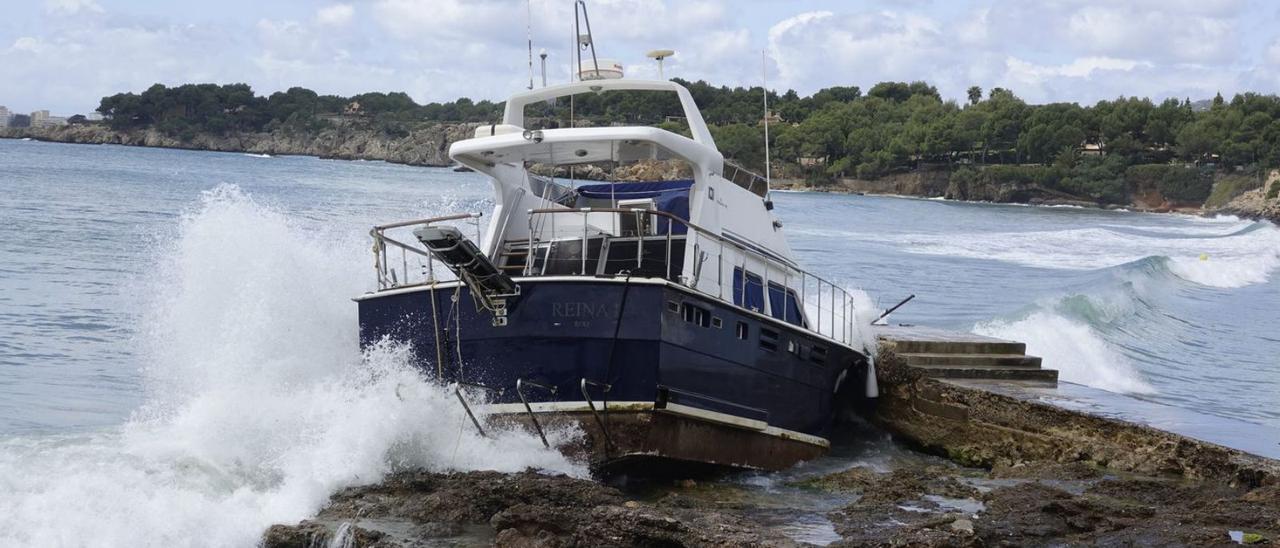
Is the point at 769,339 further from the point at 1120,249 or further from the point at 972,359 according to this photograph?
the point at 1120,249

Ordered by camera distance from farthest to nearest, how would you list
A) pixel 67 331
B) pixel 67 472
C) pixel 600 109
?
pixel 600 109 → pixel 67 331 → pixel 67 472

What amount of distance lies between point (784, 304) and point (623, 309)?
4.37 m

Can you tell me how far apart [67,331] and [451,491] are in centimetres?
1227

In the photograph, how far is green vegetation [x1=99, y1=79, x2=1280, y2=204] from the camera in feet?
452

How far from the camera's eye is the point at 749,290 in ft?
52.5

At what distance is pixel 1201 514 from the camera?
11570mm

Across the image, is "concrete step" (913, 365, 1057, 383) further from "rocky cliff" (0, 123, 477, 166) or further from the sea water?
"rocky cliff" (0, 123, 477, 166)

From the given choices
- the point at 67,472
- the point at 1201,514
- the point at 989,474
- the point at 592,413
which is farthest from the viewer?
the point at 989,474

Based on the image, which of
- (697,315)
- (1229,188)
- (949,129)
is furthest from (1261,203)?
(697,315)

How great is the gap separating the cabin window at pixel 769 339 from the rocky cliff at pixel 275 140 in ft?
516

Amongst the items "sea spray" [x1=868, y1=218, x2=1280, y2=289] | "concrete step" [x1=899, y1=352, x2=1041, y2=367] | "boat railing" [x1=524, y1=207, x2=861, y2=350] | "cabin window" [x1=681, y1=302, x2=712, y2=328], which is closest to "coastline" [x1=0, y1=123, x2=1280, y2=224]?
"sea spray" [x1=868, y1=218, x2=1280, y2=289]

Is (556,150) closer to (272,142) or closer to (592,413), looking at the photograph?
(592,413)

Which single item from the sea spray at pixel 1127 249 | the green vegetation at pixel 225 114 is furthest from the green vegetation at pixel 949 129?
the sea spray at pixel 1127 249

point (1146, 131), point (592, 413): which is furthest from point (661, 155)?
point (1146, 131)
